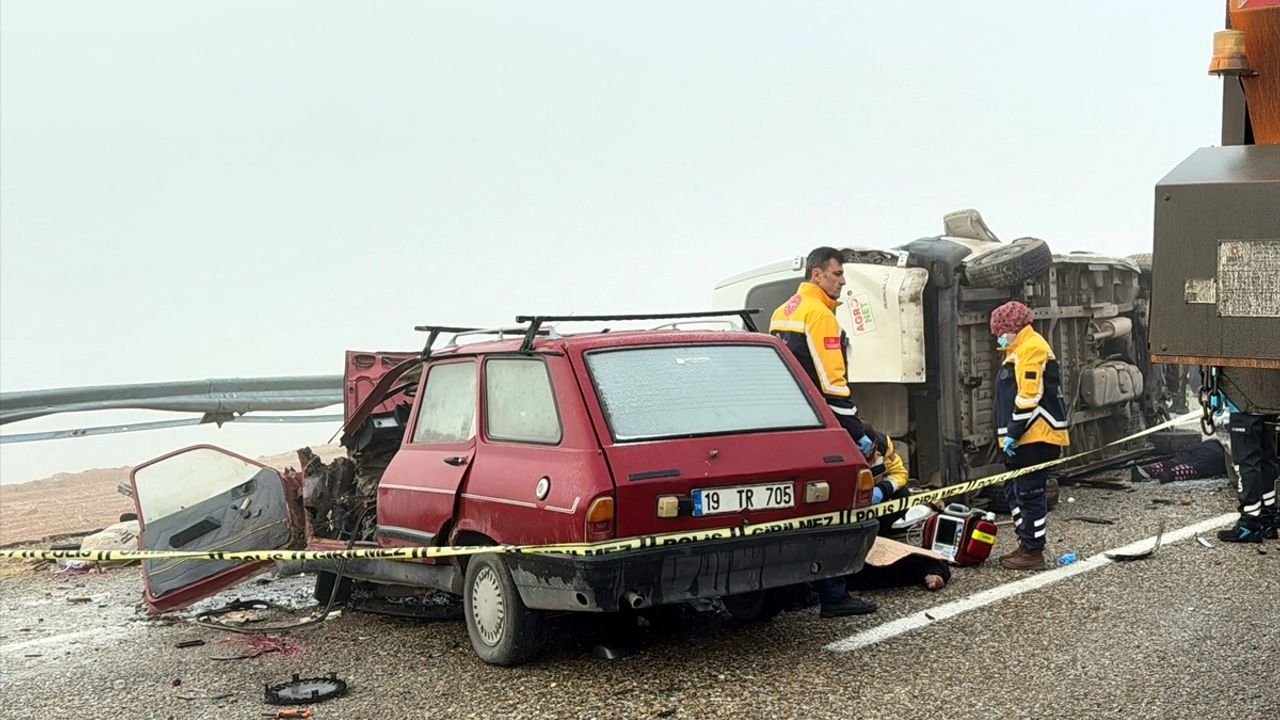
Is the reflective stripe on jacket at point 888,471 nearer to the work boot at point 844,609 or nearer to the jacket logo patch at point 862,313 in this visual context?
the work boot at point 844,609

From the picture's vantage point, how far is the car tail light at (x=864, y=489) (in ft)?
21.0

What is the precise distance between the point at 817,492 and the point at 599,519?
3.74ft

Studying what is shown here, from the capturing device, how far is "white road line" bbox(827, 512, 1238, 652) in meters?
6.57

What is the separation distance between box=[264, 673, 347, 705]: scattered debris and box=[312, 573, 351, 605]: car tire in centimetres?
164

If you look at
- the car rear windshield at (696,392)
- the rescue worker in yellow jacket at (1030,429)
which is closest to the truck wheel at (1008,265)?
the rescue worker in yellow jacket at (1030,429)

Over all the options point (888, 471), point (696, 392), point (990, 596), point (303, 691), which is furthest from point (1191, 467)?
point (303, 691)

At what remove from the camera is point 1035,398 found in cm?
838

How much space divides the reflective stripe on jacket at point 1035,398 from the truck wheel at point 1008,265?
2.12 meters


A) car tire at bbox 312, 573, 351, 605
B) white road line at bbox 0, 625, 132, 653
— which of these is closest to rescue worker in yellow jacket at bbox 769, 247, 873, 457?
car tire at bbox 312, 573, 351, 605

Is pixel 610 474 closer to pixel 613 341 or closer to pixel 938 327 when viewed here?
pixel 613 341

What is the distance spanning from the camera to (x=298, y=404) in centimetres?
1254

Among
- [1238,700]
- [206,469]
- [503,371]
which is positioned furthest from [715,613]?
[206,469]

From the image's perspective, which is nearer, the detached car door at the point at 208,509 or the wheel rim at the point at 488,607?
the wheel rim at the point at 488,607

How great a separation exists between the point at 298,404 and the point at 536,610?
700 centimetres
